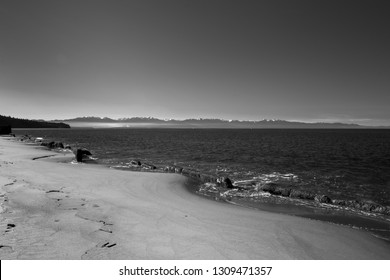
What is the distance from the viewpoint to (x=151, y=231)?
277 inches

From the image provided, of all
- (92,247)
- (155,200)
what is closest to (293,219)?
(155,200)

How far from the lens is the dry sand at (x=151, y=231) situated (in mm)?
5777

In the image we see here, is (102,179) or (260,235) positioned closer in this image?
(260,235)

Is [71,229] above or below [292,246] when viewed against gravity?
above

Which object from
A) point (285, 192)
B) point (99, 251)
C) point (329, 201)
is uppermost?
point (99, 251)

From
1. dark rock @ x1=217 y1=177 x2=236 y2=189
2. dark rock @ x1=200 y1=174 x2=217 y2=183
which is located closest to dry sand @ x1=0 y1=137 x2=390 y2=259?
dark rock @ x1=217 y1=177 x2=236 y2=189

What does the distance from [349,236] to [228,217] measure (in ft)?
12.8

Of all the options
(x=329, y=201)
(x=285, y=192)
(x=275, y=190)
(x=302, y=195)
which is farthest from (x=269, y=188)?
(x=329, y=201)

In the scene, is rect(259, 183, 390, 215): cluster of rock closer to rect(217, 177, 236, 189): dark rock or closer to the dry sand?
rect(217, 177, 236, 189): dark rock

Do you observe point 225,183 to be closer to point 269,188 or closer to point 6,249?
point 269,188

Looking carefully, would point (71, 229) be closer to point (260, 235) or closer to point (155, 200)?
point (155, 200)
